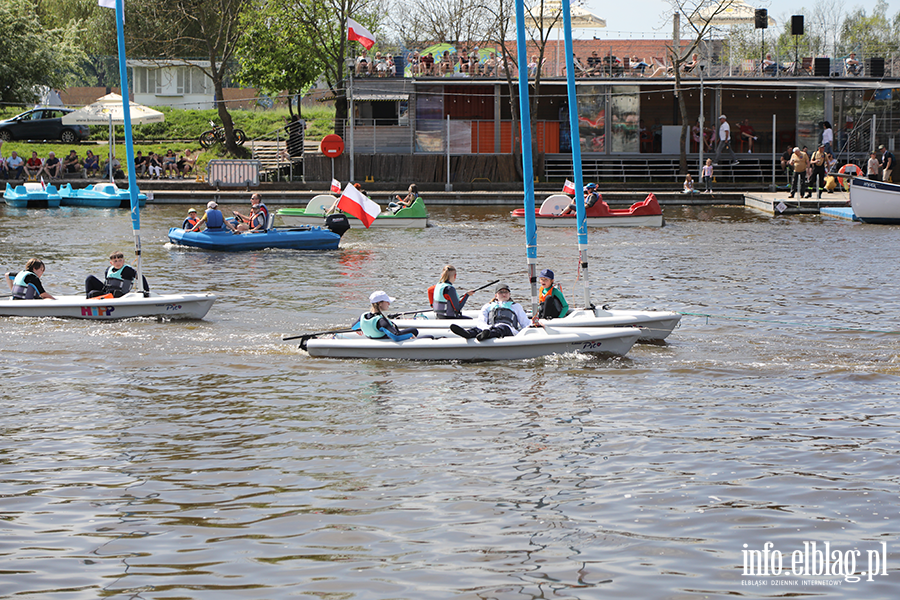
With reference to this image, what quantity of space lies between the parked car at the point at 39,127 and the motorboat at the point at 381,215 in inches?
902

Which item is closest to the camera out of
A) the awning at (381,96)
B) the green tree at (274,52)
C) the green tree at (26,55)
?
the awning at (381,96)

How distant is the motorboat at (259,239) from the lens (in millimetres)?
26562

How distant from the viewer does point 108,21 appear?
61438mm

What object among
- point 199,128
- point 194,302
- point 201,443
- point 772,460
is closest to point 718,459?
point 772,460

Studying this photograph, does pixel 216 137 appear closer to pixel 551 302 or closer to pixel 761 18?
pixel 761 18

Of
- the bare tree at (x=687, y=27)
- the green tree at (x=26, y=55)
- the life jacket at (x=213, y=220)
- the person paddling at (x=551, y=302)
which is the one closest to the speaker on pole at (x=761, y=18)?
the bare tree at (x=687, y=27)

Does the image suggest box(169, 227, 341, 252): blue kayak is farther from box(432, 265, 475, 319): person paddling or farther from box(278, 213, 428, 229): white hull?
box(432, 265, 475, 319): person paddling

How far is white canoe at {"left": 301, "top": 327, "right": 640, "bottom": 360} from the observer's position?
13.3 meters

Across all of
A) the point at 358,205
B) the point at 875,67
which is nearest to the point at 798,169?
the point at 875,67

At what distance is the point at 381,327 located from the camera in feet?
44.7

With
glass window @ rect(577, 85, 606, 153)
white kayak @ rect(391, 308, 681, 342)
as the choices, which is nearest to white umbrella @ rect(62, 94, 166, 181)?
glass window @ rect(577, 85, 606, 153)

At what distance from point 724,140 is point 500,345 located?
118 feet

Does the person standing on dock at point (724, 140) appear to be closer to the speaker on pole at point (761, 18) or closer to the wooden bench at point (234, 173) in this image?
the speaker on pole at point (761, 18)

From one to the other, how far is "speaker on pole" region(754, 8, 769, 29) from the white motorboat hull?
60.8 ft
